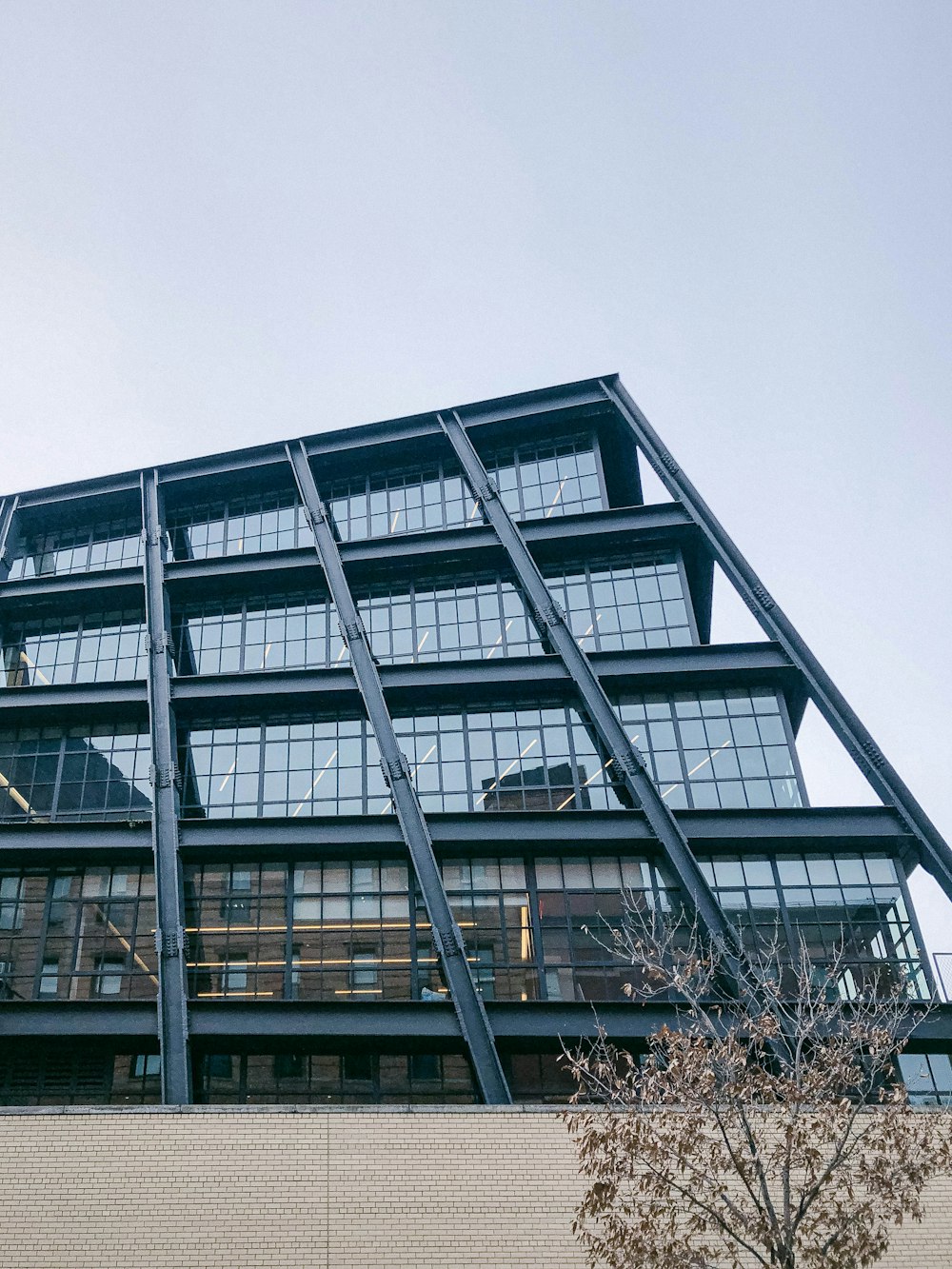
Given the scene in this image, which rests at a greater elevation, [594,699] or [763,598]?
[763,598]

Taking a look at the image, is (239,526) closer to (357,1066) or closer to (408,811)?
(408,811)

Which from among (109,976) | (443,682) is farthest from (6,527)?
(443,682)

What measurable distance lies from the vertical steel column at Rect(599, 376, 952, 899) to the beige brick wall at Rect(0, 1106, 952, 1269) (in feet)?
37.6

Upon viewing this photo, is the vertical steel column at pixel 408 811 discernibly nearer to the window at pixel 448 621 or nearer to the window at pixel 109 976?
the window at pixel 448 621

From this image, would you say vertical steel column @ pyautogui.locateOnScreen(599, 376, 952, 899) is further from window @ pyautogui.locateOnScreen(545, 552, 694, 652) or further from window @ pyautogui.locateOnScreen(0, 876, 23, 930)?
window @ pyautogui.locateOnScreen(0, 876, 23, 930)

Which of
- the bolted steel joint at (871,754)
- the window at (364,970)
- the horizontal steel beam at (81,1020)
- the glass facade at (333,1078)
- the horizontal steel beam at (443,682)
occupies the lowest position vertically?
the glass facade at (333,1078)

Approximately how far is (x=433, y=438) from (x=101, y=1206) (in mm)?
25468

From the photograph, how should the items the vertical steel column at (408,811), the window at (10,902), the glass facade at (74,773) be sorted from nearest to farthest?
Answer: the vertical steel column at (408,811) < the window at (10,902) < the glass facade at (74,773)

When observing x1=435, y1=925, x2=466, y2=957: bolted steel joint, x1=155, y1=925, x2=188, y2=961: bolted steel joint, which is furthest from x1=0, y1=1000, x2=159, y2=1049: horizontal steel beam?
x1=435, y1=925, x2=466, y2=957: bolted steel joint

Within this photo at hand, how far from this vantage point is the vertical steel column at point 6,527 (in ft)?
121

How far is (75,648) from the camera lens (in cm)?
3575

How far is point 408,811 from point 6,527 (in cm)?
1895

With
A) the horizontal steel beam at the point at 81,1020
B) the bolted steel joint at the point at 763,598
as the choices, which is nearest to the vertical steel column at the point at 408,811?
the horizontal steel beam at the point at 81,1020

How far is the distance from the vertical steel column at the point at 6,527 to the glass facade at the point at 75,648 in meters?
2.01
